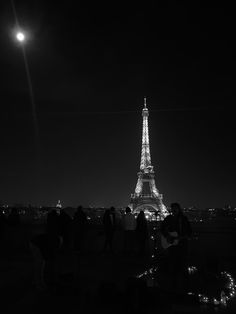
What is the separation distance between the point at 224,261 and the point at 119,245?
6.14 metres

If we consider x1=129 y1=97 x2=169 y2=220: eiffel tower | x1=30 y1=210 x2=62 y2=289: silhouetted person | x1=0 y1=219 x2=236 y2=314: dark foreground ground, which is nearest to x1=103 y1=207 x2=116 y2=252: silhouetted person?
x1=0 y1=219 x2=236 y2=314: dark foreground ground

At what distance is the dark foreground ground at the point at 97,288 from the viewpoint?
5855mm

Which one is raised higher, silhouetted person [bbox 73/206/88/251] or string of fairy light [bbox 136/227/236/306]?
silhouetted person [bbox 73/206/88/251]

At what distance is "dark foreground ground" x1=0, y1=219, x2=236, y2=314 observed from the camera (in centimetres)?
586

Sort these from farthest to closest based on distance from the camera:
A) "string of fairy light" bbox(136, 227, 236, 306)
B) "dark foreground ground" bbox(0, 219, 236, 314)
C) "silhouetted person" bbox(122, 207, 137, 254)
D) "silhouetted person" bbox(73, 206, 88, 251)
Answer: "silhouetted person" bbox(122, 207, 137, 254)
"silhouetted person" bbox(73, 206, 88, 251)
"string of fairy light" bbox(136, 227, 236, 306)
"dark foreground ground" bbox(0, 219, 236, 314)

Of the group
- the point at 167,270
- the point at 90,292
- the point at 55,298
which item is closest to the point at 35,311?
the point at 55,298

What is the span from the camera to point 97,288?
23.3ft

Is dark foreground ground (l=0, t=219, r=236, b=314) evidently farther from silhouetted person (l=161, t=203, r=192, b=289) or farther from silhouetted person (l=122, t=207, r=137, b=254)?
silhouetted person (l=122, t=207, r=137, b=254)

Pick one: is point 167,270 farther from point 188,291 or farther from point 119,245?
point 119,245

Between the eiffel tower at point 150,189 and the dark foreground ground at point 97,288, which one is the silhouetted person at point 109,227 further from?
the eiffel tower at point 150,189

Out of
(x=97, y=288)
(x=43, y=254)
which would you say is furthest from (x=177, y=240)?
(x=43, y=254)

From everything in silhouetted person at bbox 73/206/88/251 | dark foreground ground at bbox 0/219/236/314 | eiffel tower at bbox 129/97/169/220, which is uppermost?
eiffel tower at bbox 129/97/169/220

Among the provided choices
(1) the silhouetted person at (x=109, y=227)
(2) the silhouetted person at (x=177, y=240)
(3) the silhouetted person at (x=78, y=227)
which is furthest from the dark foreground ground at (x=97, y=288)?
(1) the silhouetted person at (x=109, y=227)

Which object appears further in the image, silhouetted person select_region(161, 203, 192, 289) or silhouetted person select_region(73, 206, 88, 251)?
silhouetted person select_region(73, 206, 88, 251)
